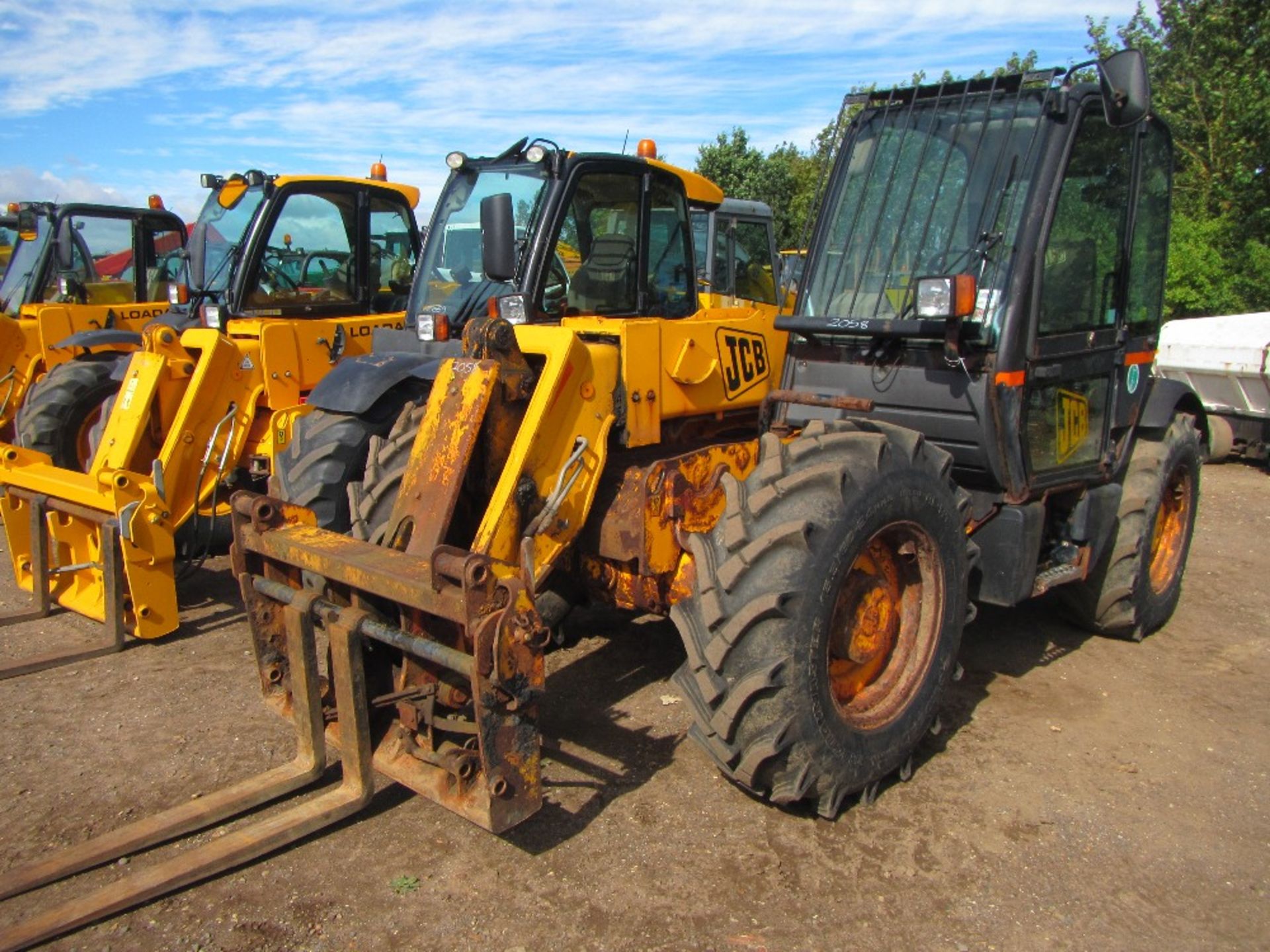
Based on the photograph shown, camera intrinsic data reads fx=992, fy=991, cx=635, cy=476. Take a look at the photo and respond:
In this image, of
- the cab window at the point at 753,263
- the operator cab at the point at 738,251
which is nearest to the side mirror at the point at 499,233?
the operator cab at the point at 738,251

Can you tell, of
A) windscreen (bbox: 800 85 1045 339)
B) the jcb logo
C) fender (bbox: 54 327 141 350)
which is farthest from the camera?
fender (bbox: 54 327 141 350)

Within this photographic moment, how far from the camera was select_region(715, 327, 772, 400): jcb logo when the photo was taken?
186 inches

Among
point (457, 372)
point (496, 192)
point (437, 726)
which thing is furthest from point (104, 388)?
point (437, 726)

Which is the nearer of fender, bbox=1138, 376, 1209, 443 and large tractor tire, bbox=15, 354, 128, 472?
fender, bbox=1138, 376, 1209, 443

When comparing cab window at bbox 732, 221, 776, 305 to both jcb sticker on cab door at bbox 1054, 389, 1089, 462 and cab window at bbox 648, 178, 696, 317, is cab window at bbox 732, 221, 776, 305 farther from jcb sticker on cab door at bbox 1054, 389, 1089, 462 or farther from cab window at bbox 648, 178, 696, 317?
jcb sticker on cab door at bbox 1054, 389, 1089, 462

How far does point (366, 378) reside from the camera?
196 inches

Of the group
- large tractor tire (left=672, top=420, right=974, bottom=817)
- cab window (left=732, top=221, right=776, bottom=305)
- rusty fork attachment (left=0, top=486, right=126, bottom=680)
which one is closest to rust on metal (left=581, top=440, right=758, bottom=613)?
large tractor tire (left=672, top=420, right=974, bottom=817)

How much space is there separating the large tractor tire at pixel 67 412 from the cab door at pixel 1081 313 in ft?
21.3

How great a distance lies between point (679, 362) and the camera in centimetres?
438

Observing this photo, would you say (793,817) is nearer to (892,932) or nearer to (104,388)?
(892,932)

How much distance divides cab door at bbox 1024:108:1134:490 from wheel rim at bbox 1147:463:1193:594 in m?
1.15

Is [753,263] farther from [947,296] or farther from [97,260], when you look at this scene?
[947,296]

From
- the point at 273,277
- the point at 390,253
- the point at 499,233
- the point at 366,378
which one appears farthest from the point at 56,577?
the point at 499,233

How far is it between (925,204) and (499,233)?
1.94 m
